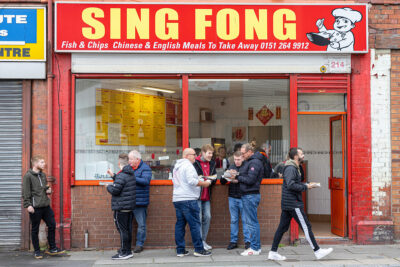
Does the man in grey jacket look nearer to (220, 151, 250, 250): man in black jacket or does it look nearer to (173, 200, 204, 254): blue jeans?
(173, 200, 204, 254): blue jeans

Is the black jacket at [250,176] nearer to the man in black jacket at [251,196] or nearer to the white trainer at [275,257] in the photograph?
the man in black jacket at [251,196]

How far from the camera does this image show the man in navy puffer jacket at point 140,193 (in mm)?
8797

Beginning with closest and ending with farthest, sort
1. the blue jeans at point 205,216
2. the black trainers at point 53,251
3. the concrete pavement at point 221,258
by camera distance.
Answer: the concrete pavement at point 221,258 → the black trainers at point 53,251 → the blue jeans at point 205,216

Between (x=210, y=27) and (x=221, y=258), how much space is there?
4297mm

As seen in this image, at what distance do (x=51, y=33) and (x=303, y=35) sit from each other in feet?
15.7

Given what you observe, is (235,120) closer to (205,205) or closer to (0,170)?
(205,205)

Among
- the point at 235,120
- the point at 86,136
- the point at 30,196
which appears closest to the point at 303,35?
the point at 235,120

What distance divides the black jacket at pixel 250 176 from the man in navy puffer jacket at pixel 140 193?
5.43ft

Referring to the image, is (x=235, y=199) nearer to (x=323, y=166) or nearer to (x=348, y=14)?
(x=323, y=166)

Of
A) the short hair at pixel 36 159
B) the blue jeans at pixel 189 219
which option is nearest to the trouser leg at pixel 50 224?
the short hair at pixel 36 159

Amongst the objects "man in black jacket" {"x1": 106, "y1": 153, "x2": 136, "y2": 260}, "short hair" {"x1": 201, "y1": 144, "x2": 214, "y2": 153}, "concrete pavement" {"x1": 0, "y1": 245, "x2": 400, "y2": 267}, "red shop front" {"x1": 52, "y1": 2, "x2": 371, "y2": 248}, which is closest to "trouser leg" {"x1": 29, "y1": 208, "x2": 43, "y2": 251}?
"concrete pavement" {"x1": 0, "y1": 245, "x2": 400, "y2": 267}

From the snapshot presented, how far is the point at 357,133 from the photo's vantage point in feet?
32.2

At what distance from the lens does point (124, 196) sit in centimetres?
824

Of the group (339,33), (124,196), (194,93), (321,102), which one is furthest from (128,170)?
(339,33)
